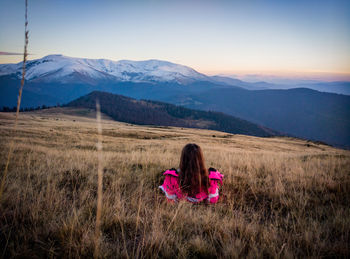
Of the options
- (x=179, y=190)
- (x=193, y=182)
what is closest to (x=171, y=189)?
(x=179, y=190)

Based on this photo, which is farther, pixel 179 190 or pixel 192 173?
pixel 192 173

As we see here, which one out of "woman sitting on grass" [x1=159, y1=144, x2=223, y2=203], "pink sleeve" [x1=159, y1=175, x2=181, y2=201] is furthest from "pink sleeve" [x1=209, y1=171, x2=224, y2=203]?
"pink sleeve" [x1=159, y1=175, x2=181, y2=201]

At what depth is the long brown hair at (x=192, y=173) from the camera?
12.4ft

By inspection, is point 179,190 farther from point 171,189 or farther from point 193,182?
point 193,182

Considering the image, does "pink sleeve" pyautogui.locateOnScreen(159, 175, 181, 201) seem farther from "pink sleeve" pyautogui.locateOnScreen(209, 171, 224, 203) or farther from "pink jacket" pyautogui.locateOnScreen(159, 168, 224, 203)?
"pink sleeve" pyautogui.locateOnScreen(209, 171, 224, 203)

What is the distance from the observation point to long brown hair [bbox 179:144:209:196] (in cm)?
378

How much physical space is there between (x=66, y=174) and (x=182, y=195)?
9.86 feet

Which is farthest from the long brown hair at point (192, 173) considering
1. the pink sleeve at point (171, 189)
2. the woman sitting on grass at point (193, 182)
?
the pink sleeve at point (171, 189)

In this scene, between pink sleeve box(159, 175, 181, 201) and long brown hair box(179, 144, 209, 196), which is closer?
pink sleeve box(159, 175, 181, 201)

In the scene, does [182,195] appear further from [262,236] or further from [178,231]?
[262,236]

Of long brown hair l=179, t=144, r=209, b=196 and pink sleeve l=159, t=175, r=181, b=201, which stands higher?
long brown hair l=179, t=144, r=209, b=196

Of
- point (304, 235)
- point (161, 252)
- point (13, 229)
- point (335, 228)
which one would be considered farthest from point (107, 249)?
point (335, 228)

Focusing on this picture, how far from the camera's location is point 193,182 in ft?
12.4

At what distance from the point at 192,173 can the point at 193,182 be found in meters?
0.19
